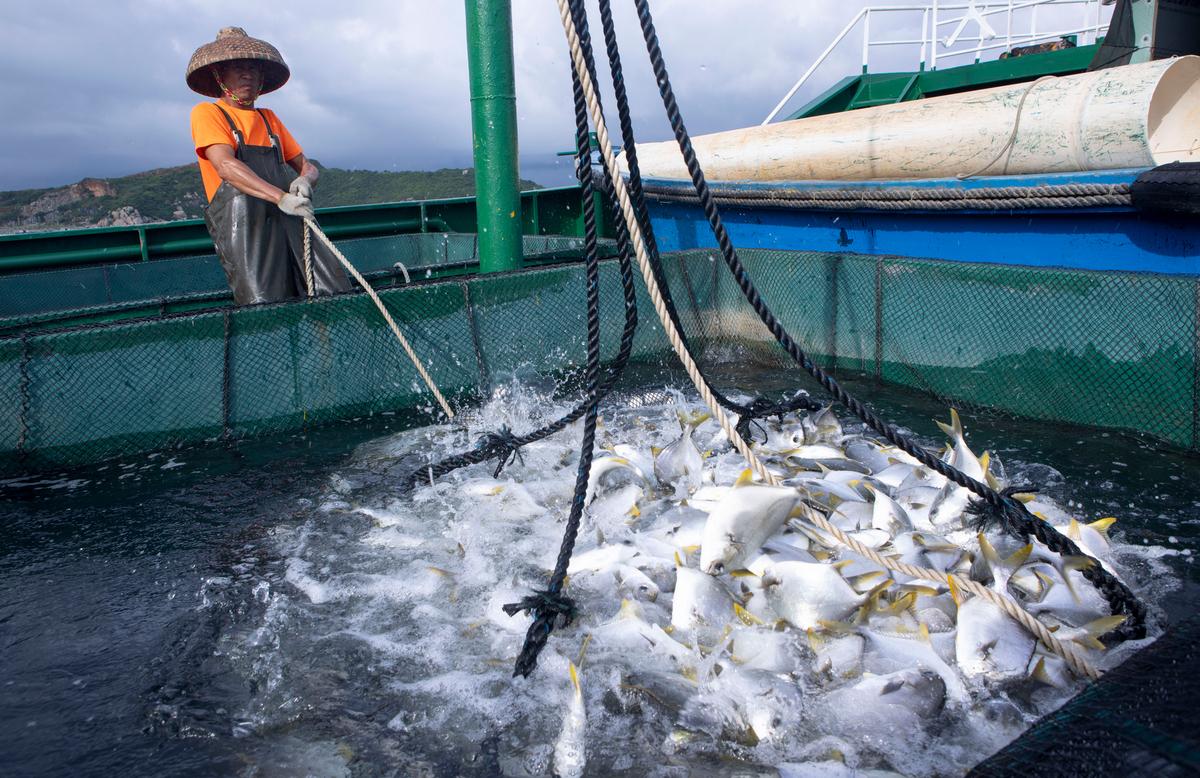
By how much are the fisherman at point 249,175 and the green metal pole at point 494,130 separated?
153 cm

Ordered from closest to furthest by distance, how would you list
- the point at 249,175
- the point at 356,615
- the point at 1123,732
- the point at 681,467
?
the point at 1123,732 → the point at 356,615 → the point at 681,467 → the point at 249,175

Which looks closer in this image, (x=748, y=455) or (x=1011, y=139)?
(x=748, y=455)

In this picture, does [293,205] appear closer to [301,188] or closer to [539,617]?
[301,188]

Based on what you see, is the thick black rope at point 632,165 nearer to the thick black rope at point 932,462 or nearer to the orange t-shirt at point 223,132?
the thick black rope at point 932,462

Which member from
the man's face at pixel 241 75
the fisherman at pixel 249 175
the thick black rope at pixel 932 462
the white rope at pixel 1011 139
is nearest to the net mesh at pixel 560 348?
the fisherman at pixel 249 175

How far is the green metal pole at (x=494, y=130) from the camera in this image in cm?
692

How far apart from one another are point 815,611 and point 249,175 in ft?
17.5

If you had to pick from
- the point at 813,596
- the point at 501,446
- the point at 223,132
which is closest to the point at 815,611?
the point at 813,596

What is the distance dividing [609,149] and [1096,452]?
4019 mm

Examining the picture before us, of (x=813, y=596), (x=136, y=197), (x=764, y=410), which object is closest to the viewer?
(x=813, y=596)

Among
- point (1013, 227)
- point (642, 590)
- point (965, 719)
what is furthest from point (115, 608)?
point (1013, 227)

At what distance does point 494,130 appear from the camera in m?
7.17

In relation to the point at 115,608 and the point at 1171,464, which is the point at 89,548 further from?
the point at 1171,464

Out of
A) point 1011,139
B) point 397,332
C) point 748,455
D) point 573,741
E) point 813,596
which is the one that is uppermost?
point 1011,139
